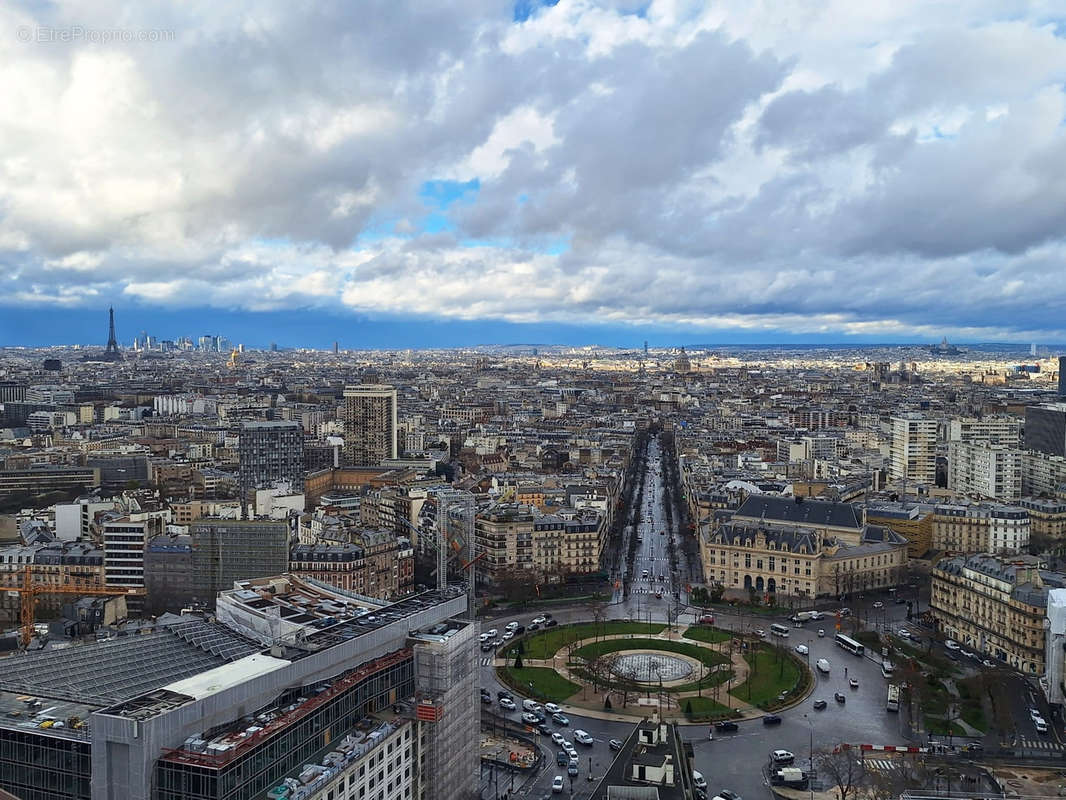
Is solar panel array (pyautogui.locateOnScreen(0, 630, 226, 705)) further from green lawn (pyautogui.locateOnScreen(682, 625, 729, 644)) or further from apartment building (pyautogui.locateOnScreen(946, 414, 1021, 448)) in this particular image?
apartment building (pyautogui.locateOnScreen(946, 414, 1021, 448))

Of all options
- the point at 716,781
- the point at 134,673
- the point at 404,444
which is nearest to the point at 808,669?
the point at 716,781

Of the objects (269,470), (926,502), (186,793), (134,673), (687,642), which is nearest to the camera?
(186,793)

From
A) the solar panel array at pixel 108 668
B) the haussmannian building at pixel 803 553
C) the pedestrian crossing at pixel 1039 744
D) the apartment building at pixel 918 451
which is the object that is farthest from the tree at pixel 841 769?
the apartment building at pixel 918 451

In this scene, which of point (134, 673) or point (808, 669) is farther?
point (808, 669)

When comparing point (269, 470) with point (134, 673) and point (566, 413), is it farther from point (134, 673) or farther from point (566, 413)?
point (566, 413)

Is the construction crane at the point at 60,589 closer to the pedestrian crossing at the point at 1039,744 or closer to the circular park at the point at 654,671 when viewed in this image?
the circular park at the point at 654,671

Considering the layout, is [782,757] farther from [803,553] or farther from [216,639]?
[803,553]

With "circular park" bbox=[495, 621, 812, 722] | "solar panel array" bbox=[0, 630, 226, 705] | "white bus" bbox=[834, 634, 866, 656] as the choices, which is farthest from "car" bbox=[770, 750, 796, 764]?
"solar panel array" bbox=[0, 630, 226, 705]
